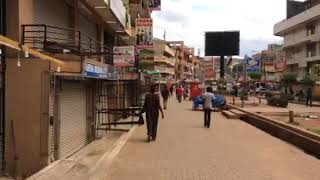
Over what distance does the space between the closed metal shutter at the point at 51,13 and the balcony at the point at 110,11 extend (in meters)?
2.77

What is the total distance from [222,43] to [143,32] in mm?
51148

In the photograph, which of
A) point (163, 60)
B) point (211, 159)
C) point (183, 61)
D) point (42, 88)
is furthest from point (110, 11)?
point (183, 61)

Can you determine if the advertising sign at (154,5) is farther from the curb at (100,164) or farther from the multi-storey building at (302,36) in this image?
the curb at (100,164)

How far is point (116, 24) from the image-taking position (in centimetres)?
2611

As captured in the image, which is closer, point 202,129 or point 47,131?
point 47,131

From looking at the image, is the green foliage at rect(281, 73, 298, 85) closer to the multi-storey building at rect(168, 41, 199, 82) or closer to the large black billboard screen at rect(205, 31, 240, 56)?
the large black billboard screen at rect(205, 31, 240, 56)

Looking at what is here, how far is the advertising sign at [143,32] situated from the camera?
114 ft

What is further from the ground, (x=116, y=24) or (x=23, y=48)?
(x=116, y=24)

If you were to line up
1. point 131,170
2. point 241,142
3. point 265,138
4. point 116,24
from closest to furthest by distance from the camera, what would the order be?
point 131,170
point 241,142
point 265,138
point 116,24

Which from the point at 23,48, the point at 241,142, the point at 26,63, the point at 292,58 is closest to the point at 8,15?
the point at 26,63

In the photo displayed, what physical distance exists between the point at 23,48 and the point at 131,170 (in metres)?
3.47

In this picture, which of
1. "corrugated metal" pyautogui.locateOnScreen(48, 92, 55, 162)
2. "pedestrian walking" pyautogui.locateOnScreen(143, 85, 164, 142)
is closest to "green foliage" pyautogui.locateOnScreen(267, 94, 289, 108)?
"pedestrian walking" pyautogui.locateOnScreen(143, 85, 164, 142)

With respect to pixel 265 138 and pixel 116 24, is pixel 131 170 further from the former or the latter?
pixel 116 24

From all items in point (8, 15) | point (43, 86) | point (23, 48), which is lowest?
point (43, 86)
